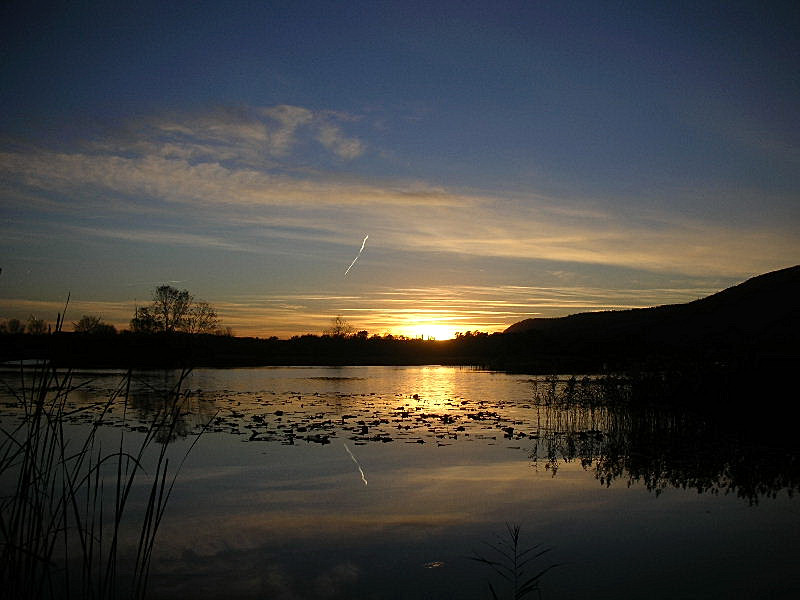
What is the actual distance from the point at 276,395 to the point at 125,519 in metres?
16.3

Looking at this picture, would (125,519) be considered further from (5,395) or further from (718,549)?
(5,395)

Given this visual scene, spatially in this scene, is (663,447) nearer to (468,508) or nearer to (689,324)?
(468,508)

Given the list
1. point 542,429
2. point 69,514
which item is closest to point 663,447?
point 542,429

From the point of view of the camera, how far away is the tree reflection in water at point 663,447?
10.6m

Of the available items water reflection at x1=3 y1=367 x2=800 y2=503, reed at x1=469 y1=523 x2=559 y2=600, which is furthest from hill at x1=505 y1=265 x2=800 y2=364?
reed at x1=469 y1=523 x2=559 y2=600

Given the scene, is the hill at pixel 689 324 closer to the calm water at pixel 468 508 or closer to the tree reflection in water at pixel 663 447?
the tree reflection in water at pixel 663 447

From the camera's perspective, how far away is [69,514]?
8391 millimetres

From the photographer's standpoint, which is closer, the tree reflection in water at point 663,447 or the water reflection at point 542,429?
the tree reflection in water at point 663,447

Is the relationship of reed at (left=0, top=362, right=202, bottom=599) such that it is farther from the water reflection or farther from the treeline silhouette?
the treeline silhouette

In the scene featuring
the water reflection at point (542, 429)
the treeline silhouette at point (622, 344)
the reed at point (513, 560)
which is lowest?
the reed at point (513, 560)

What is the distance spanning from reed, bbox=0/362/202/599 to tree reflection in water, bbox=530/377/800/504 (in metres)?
7.18

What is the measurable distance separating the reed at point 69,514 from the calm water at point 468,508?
495 mm

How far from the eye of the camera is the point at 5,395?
24062 mm

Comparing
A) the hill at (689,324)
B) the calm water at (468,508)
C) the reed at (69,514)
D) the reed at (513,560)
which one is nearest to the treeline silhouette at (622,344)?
the hill at (689,324)
